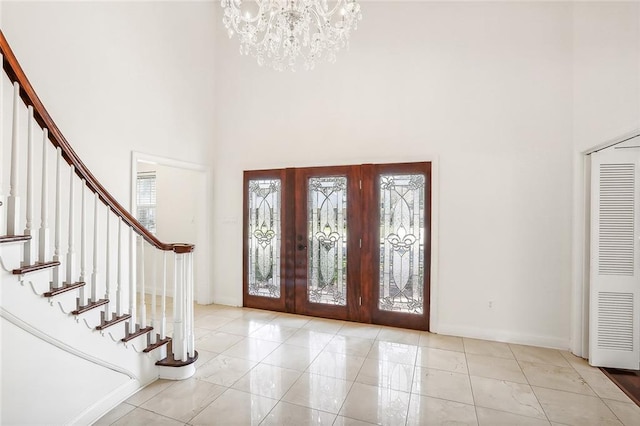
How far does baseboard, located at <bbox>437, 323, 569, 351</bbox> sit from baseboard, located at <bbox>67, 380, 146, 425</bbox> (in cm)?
331

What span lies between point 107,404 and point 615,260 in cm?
464

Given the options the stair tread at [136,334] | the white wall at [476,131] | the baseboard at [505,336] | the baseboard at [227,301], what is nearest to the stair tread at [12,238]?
the stair tread at [136,334]

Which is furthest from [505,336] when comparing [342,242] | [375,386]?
[342,242]

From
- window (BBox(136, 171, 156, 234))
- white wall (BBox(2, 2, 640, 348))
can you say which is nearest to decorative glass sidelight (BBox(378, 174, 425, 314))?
white wall (BBox(2, 2, 640, 348))

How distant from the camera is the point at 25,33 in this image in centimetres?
272

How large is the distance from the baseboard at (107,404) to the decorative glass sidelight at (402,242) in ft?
9.36

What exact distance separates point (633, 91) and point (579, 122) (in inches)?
35.0

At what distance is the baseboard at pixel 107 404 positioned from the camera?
2.13m

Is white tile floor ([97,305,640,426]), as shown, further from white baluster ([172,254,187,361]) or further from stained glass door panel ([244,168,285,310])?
stained glass door panel ([244,168,285,310])

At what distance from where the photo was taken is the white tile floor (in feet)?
7.53

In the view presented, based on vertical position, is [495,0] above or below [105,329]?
above

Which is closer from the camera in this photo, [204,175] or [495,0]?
[495,0]

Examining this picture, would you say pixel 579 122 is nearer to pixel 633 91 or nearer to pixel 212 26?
pixel 633 91

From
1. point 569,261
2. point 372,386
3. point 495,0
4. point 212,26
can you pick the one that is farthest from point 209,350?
point 495,0
